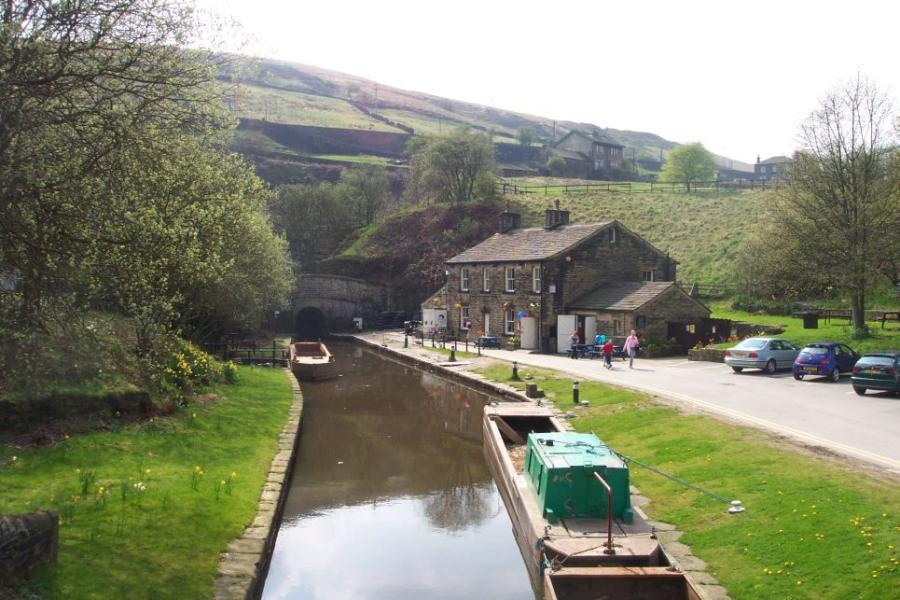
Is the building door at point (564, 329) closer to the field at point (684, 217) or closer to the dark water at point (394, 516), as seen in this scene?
the dark water at point (394, 516)

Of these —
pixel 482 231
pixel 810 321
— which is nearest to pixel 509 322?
pixel 810 321

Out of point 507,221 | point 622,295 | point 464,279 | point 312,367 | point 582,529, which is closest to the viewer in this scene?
point 582,529

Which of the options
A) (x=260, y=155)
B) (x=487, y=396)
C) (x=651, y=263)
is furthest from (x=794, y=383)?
(x=260, y=155)

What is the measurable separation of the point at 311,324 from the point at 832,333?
4296cm

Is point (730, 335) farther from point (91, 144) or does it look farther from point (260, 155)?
point (260, 155)

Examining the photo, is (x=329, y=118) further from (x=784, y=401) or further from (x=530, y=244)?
(x=784, y=401)

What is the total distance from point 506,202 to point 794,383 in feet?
154

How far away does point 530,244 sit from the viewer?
42281 millimetres

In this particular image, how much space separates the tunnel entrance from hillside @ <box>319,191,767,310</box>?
4.44 metres

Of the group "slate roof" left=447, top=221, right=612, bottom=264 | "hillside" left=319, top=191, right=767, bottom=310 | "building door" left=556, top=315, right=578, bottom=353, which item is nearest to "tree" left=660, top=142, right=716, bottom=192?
"hillside" left=319, top=191, right=767, bottom=310

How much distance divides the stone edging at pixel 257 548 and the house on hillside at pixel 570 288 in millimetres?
23369

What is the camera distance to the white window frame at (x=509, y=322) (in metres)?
41.8

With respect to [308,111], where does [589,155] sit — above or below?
below

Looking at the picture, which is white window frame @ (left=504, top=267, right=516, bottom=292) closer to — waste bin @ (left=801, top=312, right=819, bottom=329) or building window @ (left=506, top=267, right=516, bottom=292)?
building window @ (left=506, top=267, right=516, bottom=292)
